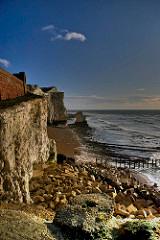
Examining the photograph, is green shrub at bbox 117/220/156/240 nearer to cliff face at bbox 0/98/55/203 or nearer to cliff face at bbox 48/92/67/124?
cliff face at bbox 0/98/55/203

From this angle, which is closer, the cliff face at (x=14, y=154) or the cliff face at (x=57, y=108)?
the cliff face at (x=14, y=154)

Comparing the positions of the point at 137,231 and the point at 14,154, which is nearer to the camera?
the point at 137,231

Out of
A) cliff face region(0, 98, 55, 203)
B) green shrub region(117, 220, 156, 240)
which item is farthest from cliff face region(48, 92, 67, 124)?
green shrub region(117, 220, 156, 240)

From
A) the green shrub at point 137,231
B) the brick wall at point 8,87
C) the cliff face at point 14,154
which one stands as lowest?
the green shrub at point 137,231

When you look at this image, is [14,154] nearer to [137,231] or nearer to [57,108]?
[137,231]

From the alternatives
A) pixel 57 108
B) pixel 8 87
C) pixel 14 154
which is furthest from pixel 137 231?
pixel 57 108

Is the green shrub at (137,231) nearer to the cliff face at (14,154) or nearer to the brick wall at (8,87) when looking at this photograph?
the cliff face at (14,154)

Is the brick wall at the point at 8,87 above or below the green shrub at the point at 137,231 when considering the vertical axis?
above

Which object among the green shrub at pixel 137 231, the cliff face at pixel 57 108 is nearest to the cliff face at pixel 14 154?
the green shrub at pixel 137 231

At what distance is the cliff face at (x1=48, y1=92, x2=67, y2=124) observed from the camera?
57812 millimetres

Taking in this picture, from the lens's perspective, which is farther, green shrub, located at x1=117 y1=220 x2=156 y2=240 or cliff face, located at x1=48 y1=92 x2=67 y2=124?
cliff face, located at x1=48 y1=92 x2=67 y2=124

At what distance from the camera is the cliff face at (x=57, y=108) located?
57.8 metres

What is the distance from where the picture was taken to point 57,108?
Answer: 59.6m

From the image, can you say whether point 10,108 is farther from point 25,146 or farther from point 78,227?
point 78,227
